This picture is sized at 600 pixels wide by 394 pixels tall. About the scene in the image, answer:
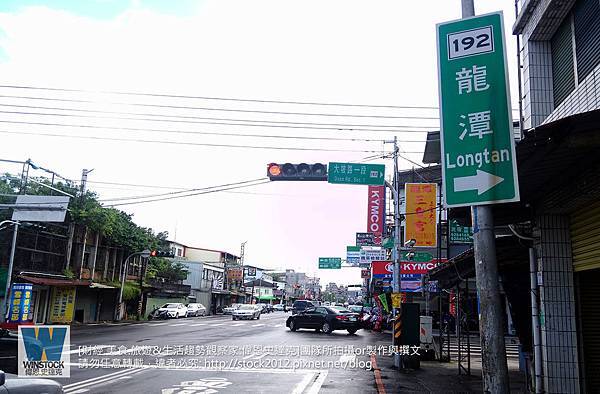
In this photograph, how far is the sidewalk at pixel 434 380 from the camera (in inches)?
392

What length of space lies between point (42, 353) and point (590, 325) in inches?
389

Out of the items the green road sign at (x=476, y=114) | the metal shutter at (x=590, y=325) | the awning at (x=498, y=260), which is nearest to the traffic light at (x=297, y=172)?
the awning at (x=498, y=260)

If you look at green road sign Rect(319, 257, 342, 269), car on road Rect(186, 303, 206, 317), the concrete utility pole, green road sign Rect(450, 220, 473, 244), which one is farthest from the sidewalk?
car on road Rect(186, 303, 206, 317)

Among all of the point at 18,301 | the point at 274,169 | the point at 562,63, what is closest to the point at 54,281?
the point at 18,301

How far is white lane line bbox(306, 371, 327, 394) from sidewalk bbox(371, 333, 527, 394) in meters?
1.22

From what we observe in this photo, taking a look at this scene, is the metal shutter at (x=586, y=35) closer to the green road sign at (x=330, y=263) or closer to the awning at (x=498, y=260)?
the awning at (x=498, y=260)

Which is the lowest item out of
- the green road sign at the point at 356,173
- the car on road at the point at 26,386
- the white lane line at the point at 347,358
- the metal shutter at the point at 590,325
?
the white lane line at the point at 347,358

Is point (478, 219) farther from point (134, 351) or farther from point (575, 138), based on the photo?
point (134, 351)

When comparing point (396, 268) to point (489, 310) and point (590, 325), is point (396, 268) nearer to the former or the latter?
point (590, 325)

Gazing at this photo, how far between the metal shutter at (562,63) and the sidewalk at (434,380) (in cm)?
572

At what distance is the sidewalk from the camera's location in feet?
32.7

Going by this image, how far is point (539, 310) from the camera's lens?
770 cm

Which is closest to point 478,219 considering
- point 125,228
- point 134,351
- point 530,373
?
point 530,373

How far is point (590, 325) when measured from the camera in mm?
7531
